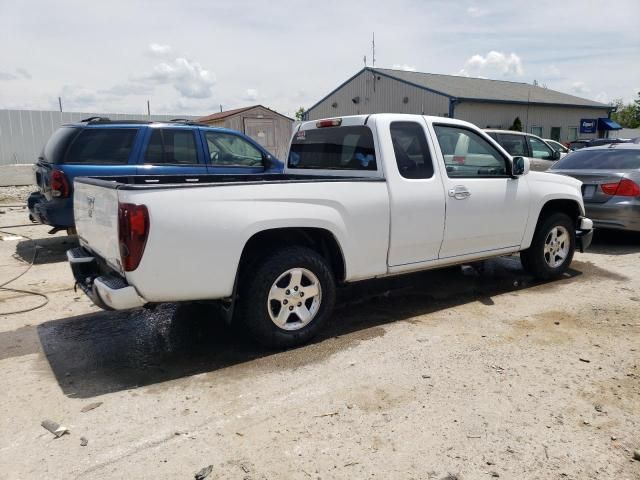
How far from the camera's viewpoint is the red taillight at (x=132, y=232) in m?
3.30

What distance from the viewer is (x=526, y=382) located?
354cm

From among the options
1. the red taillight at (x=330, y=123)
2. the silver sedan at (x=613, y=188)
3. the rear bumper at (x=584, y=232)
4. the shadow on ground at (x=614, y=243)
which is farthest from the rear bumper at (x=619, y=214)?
the red taillight at (x=330, y=123)

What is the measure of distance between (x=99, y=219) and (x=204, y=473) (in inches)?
81.5

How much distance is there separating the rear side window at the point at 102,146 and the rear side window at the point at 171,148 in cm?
28

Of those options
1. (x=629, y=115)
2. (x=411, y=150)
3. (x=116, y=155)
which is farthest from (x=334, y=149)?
(x=629, y=115)

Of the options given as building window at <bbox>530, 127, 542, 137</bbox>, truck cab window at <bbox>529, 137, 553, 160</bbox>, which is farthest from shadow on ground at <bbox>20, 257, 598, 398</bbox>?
building window at <bbox>530, 127, 542, 137</bbox>

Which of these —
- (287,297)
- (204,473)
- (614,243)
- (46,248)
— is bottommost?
(204,473)

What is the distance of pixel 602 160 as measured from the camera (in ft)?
27.3

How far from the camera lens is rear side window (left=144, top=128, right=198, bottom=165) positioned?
733 cm

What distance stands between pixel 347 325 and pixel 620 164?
5890mm

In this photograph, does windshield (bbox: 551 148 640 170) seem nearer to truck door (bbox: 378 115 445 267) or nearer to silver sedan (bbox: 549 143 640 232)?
silver sedan (bbox: 549 143 640 232)

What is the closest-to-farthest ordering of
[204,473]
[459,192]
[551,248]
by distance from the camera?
[204,473] < [459,192] < [551,248]

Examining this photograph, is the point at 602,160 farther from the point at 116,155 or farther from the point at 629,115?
the point at 629,115

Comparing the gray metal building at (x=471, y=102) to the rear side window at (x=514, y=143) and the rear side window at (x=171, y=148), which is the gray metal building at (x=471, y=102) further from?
the rear side window at (x=171, y=148)
